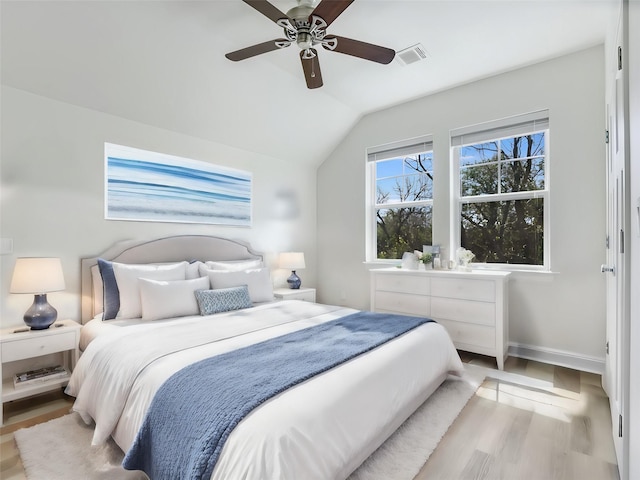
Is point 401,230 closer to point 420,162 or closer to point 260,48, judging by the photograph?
point 420,162

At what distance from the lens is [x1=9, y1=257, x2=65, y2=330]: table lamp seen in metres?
2.28

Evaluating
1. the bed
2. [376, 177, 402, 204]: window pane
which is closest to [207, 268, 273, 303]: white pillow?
the bed

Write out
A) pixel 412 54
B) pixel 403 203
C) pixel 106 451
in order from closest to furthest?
pixel 106 451, pixel 412 54, pixel 403 203

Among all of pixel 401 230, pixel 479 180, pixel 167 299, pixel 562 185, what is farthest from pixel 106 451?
pixel 562 185

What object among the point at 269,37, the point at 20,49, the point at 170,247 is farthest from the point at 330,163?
the point at 20,49

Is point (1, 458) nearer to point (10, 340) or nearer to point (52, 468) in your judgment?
point (52, 468)

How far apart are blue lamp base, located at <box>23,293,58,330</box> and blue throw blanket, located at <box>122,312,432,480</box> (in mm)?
1459

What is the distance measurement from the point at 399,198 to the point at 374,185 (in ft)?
1.34

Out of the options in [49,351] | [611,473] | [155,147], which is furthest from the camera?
[155,147]

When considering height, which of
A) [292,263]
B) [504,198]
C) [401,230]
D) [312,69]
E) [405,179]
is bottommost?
[292,263]

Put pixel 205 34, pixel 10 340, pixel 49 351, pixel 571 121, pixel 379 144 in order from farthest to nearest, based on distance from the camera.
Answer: pixel 379 144, pixel 571 121, pixel 205 34, pixel 49 351, pixel 10 340

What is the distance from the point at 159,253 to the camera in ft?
10.6

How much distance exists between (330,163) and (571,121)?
2.78 m

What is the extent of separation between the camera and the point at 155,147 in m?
3.29
